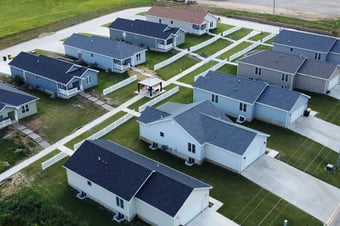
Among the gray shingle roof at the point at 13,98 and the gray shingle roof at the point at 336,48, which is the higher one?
the gray shingle roof at the point at 336,48

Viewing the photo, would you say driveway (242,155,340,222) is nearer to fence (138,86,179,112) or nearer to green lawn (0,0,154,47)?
fence (138,86,179,112)

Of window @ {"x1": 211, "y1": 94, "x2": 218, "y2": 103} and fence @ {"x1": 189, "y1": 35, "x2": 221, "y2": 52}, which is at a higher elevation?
fence @ {"x1": 189, "y1": 35, "x2": 221, "y2": 52}

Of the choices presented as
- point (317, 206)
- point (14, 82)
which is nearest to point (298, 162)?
point (317, 206)

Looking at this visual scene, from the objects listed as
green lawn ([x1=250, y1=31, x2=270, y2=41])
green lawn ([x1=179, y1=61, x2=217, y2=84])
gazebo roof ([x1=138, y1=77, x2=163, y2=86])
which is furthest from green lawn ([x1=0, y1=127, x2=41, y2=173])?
green lawn ([x1=250, y1=31, x2=270, y2=41])

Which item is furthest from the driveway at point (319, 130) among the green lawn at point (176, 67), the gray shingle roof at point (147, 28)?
the gray shingle roof at point (147, 28)

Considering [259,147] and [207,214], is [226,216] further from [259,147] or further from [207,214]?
[259,147]

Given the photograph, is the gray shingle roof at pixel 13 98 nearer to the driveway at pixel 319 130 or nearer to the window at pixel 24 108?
the window at pixel 24 108

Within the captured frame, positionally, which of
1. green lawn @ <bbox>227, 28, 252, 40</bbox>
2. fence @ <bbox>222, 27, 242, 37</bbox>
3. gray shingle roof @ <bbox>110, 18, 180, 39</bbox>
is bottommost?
green lawn @ <bbox>227, 28, 252, 40</bbox>
